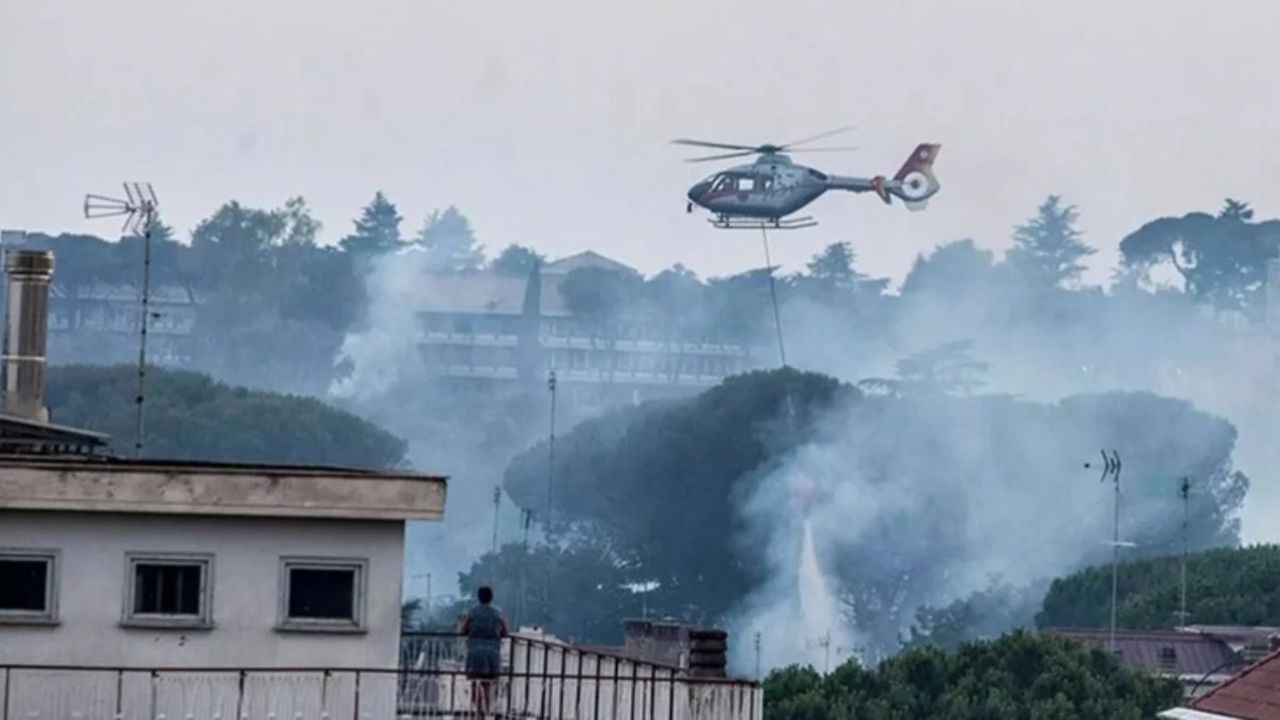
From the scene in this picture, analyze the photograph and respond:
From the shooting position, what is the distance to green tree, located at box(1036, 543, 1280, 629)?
418ft

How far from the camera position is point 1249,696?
36250mm

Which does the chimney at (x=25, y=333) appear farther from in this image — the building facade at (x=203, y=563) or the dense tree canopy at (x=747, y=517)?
the dense tree canopy at (x=747, y=517)

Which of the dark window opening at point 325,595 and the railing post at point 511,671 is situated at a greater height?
the dark window opening at point 325,595

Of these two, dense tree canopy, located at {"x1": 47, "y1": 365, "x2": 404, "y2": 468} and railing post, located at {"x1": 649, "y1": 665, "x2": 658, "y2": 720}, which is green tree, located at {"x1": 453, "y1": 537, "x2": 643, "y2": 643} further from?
railing post, located at {"x1": 649, "y1": 665, "x2": 658, "y2": 720}

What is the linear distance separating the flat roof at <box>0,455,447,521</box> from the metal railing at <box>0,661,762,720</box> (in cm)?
107

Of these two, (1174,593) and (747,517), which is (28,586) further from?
(747,517)

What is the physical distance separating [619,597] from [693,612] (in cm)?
500

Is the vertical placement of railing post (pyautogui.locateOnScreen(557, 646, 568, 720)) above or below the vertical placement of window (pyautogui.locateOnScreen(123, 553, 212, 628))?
below

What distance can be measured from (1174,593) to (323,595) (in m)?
103

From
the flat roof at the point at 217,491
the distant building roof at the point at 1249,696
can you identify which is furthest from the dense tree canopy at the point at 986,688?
the flat roof at the point at 217,491

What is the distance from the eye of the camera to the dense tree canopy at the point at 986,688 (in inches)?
3762

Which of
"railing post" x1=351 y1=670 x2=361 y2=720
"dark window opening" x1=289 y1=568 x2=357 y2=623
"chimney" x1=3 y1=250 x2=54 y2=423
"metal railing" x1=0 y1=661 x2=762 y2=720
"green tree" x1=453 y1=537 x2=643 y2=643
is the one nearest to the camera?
"metal railing" x1=0 y1=661 x2=762 y2=720

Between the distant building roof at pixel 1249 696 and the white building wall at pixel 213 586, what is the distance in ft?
27.8

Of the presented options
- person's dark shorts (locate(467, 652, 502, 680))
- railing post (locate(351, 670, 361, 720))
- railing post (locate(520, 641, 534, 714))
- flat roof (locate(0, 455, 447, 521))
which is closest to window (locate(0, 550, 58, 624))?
flat roof (locate(0, 455, 447, 521))
